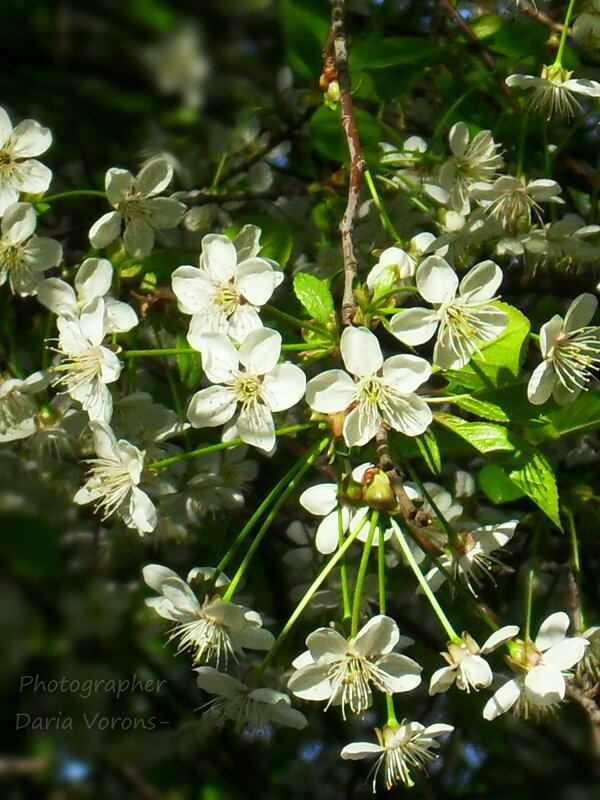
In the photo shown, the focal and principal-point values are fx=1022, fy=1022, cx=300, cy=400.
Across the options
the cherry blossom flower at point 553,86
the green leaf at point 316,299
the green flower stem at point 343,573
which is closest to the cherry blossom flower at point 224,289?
the green leaf at point 316,299

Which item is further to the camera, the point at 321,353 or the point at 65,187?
the point at 65,187

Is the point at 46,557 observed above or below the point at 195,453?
below

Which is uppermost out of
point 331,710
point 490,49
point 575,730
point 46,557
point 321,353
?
point 490,49

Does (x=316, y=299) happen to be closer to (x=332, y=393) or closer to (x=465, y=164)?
(x=332, y=393)

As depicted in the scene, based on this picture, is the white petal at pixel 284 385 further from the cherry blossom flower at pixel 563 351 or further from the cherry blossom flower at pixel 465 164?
the cherry blossom flower at pixel 465 164

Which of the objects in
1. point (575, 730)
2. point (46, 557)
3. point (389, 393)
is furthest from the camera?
point (575, 730)

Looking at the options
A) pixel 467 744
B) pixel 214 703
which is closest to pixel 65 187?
pixel 214 703

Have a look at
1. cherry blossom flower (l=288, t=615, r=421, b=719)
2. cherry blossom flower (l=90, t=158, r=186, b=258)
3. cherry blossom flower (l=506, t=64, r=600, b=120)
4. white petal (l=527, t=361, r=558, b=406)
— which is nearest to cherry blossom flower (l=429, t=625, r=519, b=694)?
cherry blossom flower (l=288, t=615, r=421, b=719)

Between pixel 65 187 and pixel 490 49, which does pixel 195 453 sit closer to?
pixel 65 187

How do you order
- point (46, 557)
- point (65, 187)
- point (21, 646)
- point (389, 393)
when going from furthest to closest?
point (65, 187) → point (21, 646) → point (46, 557) → point (389, 393)
